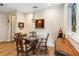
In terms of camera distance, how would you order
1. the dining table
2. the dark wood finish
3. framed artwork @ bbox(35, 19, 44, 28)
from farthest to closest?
the dining table
framed artwork @ bbox(35, 19, 44, 28)
the dark wood finish

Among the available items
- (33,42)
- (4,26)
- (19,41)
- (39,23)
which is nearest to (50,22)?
(39,23)

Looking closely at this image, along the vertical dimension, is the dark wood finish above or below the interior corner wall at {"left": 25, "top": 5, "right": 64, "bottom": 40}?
below

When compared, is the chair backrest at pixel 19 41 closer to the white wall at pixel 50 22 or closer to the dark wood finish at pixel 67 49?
the white wall at pixel 50 22

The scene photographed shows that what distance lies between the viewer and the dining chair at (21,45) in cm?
190

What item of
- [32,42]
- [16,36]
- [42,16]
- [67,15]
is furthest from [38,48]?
[67,15]

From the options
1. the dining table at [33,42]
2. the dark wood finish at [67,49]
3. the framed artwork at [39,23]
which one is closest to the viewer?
the dark wood finish at [67,49]

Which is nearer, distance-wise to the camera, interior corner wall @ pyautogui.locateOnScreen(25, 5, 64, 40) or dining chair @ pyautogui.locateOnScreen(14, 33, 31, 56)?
interior corner wall @ pyautogui.locateOnScreen(25, 5, 64, 40)

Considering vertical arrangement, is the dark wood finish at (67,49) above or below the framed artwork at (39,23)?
below

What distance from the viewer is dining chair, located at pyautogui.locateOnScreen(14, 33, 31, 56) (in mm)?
1905

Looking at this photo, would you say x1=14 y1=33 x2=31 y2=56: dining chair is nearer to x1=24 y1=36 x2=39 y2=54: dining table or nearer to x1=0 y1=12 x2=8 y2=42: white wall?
x1=24 y1=36 x2=39 y2=54: dining table

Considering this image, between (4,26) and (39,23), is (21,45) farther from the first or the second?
(39,23)

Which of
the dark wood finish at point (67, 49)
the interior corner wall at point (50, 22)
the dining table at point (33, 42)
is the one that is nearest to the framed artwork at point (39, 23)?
the interior corner wall at point (50, 22)

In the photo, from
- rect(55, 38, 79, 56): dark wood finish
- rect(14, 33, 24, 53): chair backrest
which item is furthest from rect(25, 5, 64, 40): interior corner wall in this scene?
rect(55, 38, 79, 56): dark wood finish

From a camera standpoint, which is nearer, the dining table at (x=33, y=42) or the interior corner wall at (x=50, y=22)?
the interior corner wall at (x=50, y=22)
